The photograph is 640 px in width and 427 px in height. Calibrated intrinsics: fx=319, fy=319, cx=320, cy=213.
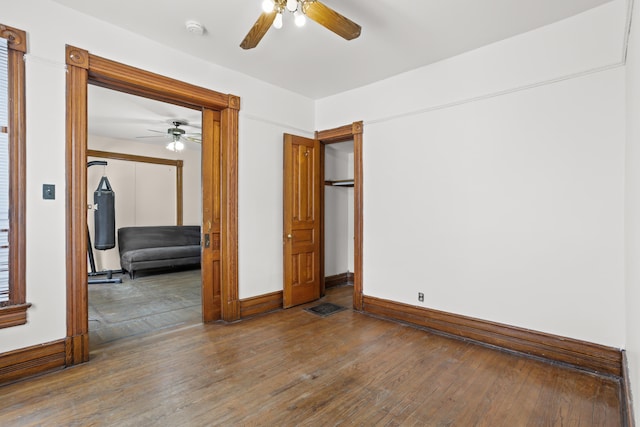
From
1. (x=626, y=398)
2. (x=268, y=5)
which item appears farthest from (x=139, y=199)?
(x=626, y=398)

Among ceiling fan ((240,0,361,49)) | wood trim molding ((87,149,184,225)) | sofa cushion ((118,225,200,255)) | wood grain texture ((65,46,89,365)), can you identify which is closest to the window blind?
wood grain texture ((65,46,89,365))

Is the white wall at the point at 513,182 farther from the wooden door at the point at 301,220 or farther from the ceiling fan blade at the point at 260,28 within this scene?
the ceiling fan blade at the point at 260,28

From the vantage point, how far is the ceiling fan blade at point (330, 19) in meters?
1.99

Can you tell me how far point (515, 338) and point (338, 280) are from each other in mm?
2780

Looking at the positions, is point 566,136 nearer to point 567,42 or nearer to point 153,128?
point 567,42

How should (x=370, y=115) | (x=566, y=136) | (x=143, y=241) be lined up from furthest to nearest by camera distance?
(x=143, y=241) → (x=370, y=115) → (x=566, y=136)

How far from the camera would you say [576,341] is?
2.52m

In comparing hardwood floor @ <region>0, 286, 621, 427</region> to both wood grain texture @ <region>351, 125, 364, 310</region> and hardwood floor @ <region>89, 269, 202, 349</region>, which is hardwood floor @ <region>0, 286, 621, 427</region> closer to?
hardwood floor @ <region>89, 269, 202, 349</region>

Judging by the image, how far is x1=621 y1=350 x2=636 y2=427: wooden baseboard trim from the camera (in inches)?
68.9

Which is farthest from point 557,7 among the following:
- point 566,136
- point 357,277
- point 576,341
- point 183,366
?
point 183,366

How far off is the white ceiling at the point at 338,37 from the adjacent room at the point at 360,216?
2cm

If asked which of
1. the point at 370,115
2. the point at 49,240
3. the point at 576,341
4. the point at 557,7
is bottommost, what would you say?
→ the point at 576,341

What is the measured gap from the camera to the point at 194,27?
2.70 metres

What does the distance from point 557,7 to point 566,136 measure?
98 cm
